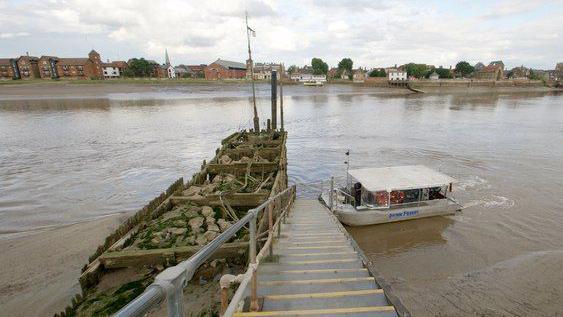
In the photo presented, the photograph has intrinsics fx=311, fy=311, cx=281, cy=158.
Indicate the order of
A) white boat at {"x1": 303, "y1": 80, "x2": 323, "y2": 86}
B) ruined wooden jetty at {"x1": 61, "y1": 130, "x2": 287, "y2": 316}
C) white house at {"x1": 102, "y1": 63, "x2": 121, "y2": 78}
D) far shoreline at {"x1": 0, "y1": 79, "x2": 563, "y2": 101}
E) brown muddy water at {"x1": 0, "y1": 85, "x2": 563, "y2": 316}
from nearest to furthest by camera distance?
ruined wooden jetty at {"x1": 61, "y1": 130, "x2": 287, "y2": 316} → brown muddy water at {"x1": 0, "y1": 85, "x2": 563, "y2": 316} → far shoreline at {"x1": 0, "y1": 79, "x2": 563, "y2": 101} → white house at {"x1": 102, "y1": 63, "x2": 121, "y2": 78} → white boat at {"x1": 303, "y1": 80, "x2": 323, "y2": 86}

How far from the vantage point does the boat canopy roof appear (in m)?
13.4

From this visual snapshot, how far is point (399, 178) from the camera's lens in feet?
46.3

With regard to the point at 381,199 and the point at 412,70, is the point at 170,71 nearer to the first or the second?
the point at 412,70

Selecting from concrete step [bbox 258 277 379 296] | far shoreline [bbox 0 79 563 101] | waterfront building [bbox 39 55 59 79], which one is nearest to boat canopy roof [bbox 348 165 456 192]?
concrete step [bbox 258 277 379 296]

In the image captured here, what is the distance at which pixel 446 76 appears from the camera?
130 meters

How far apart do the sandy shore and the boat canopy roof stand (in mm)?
10986

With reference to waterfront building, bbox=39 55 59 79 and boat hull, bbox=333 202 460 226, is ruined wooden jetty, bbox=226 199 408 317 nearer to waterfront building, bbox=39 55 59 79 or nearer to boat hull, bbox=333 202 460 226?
boat hull, bbox=333 202 460 226

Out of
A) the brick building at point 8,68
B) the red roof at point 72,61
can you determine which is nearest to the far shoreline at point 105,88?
the red roof at point 72,61

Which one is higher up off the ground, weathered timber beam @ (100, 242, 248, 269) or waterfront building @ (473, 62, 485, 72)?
waterfront building @ (473, 62, 485, 72)

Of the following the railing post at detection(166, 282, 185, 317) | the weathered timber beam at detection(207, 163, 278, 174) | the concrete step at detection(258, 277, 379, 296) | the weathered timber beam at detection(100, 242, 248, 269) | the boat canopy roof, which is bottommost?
the boat canopy roof

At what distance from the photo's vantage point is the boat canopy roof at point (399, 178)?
13.4 m

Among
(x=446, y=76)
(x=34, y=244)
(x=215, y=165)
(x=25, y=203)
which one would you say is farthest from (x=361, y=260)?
(x=446, y=76)

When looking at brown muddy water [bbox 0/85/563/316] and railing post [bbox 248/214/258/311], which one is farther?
brown muddy water [bbox 0/85/563/316]

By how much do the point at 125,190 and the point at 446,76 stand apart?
141292 millimetres
